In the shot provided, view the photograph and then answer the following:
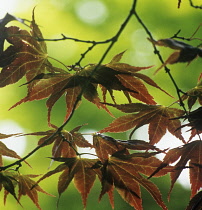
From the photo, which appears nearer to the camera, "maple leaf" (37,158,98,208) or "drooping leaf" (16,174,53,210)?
"maple leaf" (37,158,98,208)

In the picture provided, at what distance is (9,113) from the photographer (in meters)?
5.53

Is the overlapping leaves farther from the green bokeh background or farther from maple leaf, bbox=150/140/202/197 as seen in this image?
the green bokeh background

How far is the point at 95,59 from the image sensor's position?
18.0ft

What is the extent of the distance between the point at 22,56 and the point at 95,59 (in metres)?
4.45

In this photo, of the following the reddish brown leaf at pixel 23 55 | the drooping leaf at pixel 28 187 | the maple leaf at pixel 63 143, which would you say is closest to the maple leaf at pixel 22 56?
the reddish brown leaf at pixel 23 55

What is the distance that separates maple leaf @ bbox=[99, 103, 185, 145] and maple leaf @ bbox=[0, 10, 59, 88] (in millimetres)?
250

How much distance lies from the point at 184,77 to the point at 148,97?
4.41m

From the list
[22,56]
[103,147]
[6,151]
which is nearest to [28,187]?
[6,151]

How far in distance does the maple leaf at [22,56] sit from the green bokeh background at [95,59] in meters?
3.73

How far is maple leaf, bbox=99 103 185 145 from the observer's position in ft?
3.55

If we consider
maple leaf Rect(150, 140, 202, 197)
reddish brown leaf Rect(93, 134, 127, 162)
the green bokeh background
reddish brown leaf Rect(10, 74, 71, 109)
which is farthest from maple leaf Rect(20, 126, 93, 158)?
the green bokeh background

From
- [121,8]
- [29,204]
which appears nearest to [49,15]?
[121,8]

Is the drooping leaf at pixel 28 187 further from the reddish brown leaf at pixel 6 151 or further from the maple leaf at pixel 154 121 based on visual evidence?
the maple leaf at pixel 154 121

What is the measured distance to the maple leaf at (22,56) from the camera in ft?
3.34
